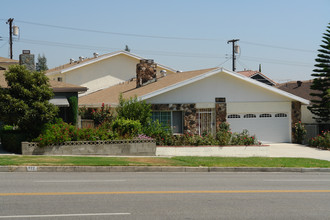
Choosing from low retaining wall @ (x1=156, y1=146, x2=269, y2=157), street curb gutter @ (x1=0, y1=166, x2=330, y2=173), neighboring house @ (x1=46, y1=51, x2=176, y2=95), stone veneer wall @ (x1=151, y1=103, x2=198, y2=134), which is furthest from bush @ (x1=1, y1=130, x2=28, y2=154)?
neighboring house @ (x1=46, y1=51, x2=176, y2=95)

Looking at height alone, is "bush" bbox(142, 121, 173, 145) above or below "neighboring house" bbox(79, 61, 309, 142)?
below

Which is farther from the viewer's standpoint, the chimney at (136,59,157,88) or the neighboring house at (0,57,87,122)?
the chimney at (136,59,157,88)

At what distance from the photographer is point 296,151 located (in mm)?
26047

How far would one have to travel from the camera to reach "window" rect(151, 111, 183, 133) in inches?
1086

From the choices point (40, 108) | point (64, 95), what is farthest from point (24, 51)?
point (40, 108)

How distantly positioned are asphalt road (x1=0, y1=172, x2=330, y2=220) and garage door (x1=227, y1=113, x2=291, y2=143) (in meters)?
13.3

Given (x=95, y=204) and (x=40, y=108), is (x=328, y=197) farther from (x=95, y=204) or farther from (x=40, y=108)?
(x=40, y=108)

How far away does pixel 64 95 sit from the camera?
83.4 ft

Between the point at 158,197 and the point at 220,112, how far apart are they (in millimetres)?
17929

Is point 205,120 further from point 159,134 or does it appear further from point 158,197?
point 158,197

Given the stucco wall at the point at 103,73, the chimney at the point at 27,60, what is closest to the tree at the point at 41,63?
the stucco wall at the point at 103,73

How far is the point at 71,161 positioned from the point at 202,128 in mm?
12221

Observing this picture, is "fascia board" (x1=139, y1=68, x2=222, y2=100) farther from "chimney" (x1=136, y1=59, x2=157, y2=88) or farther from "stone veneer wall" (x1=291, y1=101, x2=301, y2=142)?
"chimney" (x1=136, y1=59, x2=157, y2=88)

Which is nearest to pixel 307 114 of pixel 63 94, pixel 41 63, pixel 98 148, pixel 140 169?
pixel 63 94
